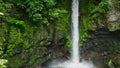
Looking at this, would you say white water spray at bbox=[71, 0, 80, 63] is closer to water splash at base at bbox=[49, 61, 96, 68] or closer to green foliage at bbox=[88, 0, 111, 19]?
water splash at base at bbox=[49, 61, 96, 68]

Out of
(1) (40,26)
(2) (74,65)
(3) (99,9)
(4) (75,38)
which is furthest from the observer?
(4) (75,38)

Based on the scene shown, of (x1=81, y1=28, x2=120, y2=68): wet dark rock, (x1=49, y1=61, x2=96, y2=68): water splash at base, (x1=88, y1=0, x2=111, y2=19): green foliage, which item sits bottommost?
(x1=49, y1=61, x2=96, y2=68): water splash at base

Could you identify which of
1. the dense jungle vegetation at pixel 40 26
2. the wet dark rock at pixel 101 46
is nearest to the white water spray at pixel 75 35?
the dense jungle vegetation at pixel 40 26

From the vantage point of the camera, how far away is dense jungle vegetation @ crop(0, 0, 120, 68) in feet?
33.3

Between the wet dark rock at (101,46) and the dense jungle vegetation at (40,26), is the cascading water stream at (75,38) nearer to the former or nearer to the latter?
the dense jungle vegetation at (40,26)

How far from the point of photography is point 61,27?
11.8 meters

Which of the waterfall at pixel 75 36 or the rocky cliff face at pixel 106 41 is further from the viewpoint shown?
the waterfall at pixel 75 36

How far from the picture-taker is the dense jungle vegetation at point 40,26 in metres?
10.1

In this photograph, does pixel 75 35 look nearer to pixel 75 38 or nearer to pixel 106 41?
pixel 75 38

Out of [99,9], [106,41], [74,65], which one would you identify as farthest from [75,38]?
[99,9]

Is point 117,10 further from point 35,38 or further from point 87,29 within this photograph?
point 35,38

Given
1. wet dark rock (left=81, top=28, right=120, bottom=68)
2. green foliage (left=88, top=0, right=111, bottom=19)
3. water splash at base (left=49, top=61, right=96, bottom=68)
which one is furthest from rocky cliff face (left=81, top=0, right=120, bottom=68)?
water splash at base (left=49, top=61, right=96, bottom=68)

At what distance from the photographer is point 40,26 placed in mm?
10984

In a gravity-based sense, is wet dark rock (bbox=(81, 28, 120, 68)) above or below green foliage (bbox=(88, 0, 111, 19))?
below
